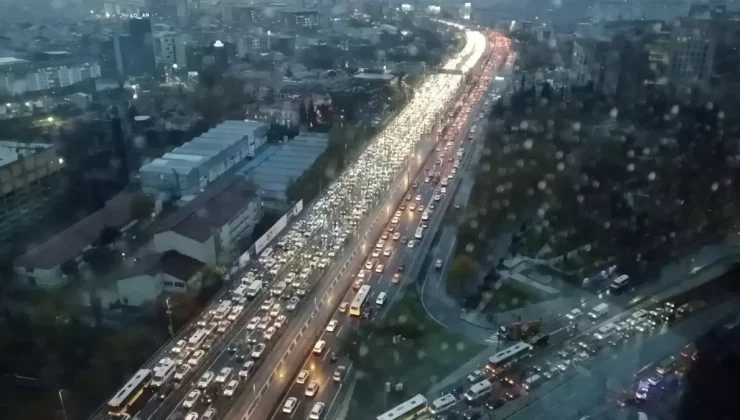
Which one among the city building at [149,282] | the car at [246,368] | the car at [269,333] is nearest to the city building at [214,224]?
the city building at [149,282]

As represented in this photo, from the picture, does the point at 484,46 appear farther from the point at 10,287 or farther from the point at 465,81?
the point at 10,287

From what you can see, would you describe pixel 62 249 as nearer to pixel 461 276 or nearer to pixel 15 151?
pixel 15 151

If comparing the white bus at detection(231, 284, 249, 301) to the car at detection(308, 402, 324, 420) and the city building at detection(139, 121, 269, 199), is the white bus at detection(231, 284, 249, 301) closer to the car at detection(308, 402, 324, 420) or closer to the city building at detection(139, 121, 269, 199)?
the car at detection(308, 402, 324, 420)

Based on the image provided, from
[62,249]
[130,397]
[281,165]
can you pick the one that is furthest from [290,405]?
[281,165]

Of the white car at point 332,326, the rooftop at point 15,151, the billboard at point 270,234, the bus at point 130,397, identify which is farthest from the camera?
the rooftop at point 15,151

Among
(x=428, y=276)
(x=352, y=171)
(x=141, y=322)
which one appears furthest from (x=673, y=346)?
(x=352, y=171)

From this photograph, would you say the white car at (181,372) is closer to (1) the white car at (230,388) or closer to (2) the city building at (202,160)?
(1) the white car at (230,388)

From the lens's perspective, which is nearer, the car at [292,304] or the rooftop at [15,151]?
the car at [292,304]

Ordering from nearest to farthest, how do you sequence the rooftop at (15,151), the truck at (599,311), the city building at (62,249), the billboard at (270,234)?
the truck at (599,311), the city building at (62,249), the billboard at (270,234), the rooftop at (15,151)
